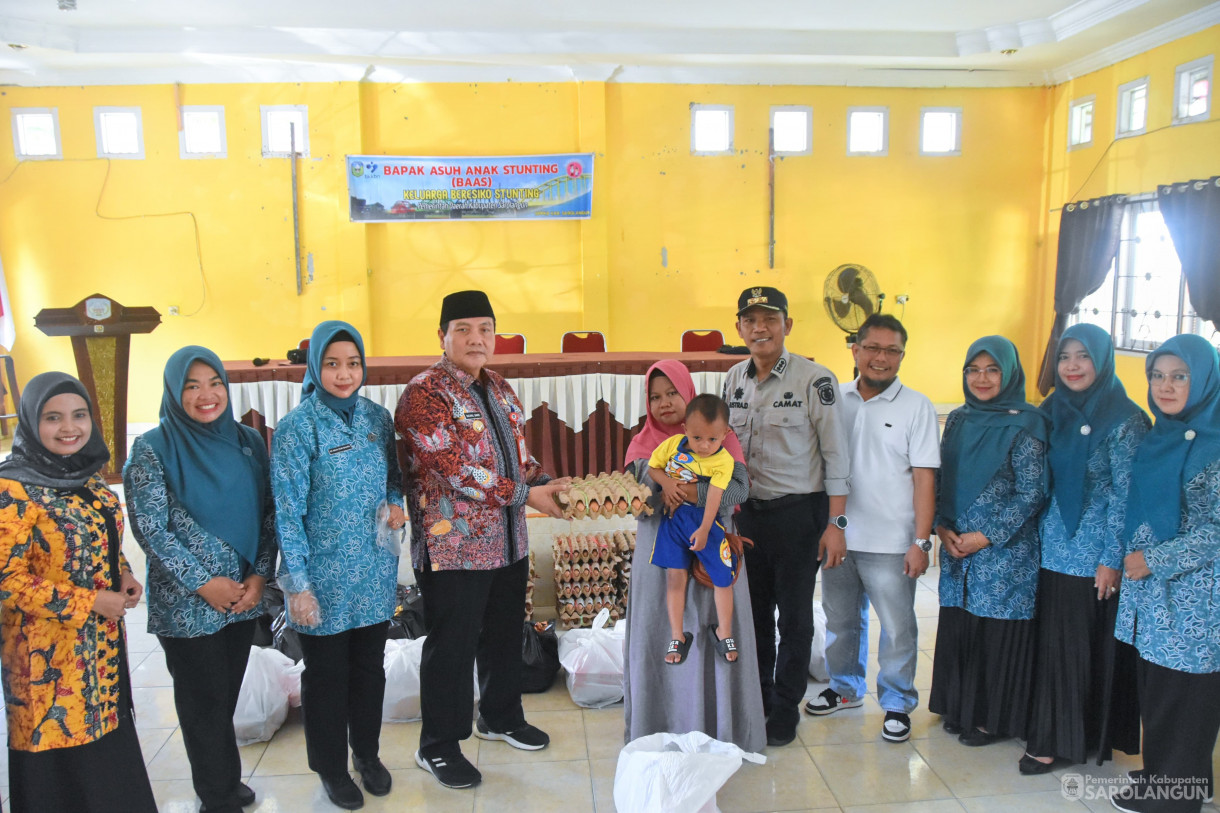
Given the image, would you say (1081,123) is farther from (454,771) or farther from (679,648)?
(454,771)

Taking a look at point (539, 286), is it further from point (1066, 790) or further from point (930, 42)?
point (1066, 790)

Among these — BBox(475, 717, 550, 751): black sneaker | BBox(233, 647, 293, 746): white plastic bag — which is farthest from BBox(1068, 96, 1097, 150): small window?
BBox(233, 647, 293, 746): white plastic bag

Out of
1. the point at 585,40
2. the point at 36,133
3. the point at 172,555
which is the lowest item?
the point at 172,555

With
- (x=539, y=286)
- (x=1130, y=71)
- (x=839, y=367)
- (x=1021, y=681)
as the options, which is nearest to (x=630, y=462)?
(x=1021, y=681)

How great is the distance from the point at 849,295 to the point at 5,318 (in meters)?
8.38

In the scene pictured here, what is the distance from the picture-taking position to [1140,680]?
239 cm

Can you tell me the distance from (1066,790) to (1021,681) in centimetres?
33

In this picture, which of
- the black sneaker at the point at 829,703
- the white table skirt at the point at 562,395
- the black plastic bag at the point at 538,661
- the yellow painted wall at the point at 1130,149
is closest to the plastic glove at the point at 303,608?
the black plastic bag at the point at 538,661

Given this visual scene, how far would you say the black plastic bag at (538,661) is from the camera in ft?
10.6

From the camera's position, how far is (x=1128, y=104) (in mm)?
7609

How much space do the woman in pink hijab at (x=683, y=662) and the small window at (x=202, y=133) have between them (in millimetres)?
7222

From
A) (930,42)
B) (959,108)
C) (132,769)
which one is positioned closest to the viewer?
(132,769)

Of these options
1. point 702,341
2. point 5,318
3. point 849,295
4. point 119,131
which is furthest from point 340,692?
point 5,318

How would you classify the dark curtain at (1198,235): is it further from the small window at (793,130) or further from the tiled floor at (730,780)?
the tiled floor at (730,780)
